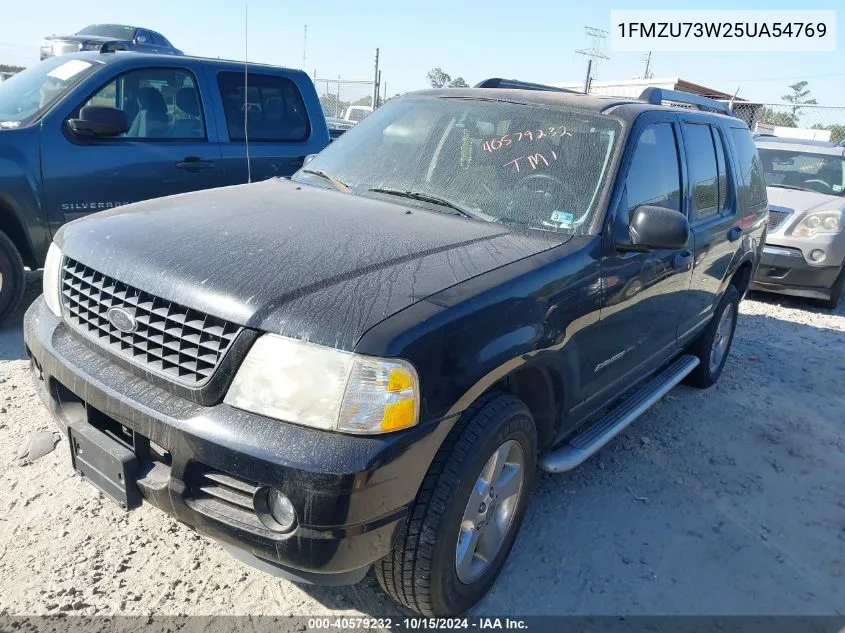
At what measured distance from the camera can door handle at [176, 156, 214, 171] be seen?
510 cm

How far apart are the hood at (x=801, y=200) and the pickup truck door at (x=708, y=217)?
389 centimetres

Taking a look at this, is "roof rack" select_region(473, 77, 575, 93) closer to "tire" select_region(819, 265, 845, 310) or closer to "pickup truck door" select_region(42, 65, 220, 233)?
"pickup truck door" select_region(42, 65, 220, 233)

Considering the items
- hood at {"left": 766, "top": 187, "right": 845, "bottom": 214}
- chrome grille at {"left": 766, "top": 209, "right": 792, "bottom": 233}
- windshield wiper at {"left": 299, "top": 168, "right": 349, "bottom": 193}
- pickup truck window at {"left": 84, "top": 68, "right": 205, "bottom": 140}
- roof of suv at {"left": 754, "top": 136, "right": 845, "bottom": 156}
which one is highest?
pickup truck window at {"left": 84, "top": 68, "right": 205, "bottom": 140}

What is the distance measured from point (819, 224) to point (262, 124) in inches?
241

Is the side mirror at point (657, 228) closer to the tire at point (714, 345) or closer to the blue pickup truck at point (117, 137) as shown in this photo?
the tire at point (714, 345)

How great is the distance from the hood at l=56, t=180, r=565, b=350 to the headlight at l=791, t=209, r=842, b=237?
6039 mm

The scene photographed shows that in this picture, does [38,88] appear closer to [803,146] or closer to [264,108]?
[264,108]

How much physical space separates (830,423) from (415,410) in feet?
12.6

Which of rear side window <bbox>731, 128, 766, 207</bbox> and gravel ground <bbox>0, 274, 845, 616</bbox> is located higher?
rear side window <bbox>731, 128, 766, 207</bbox>

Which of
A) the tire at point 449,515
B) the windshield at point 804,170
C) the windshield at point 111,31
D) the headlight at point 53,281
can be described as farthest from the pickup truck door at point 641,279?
the windshield at point 111,31

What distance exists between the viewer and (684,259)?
3.58 meters

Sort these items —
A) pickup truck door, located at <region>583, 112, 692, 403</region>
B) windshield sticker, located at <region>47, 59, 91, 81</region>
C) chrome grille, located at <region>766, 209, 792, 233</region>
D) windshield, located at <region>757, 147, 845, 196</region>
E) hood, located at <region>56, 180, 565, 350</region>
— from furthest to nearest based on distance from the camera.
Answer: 1. windshield, located at <region>757, 147, 845, 196</region>
2. chrome grille, located at <region>766, 209, 792, 233</region>
3. windshield sticker, located at <region>47, 59, 91, 81</region>
4. pickup truck door, located at <region>583, 112, 692, 403</region>
5. hood, located at <region>56, 180, 565, 350</region>

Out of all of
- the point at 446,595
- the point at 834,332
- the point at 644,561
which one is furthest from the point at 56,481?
the point at 834,332

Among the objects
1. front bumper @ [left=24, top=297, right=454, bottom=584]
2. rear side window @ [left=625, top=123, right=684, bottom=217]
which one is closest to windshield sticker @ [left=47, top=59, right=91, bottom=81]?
front bumper @ [left=24, top=297, right=454, bottom=584]
